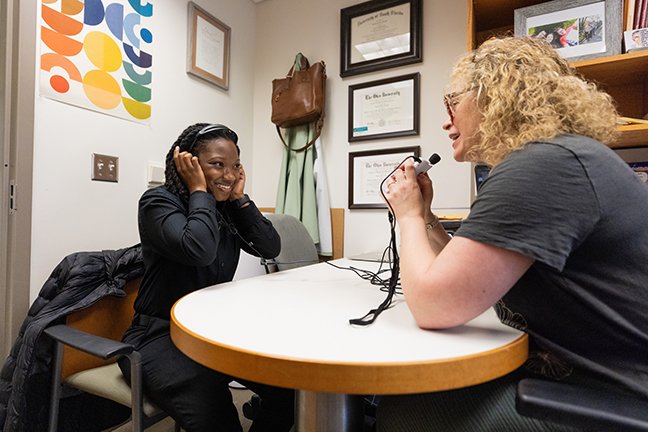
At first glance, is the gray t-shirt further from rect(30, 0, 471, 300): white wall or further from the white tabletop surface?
rect(30, 0, 471, 300): white wall

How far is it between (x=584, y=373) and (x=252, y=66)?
2.68 metres

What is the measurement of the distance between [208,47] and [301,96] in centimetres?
63

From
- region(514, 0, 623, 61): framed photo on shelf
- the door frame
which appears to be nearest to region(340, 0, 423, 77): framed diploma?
region(514, 0, 623, 61): framed photo on shelf

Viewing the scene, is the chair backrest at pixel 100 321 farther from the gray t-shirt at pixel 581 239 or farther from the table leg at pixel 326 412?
the gray t-shirt at pixel 581 239

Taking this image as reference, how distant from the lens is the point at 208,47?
2301 millimetres

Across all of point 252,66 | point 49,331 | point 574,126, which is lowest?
point 49,331

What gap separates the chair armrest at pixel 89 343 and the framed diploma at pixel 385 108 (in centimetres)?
179

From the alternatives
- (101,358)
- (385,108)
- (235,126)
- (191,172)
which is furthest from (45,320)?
(385,108)

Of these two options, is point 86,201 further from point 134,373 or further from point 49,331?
point 134,373

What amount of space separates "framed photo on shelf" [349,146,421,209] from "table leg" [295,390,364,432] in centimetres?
160

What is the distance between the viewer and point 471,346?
23.3 inches

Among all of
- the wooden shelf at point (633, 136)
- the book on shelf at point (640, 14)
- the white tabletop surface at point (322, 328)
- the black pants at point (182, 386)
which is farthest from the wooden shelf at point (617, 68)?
the black pants at point (182, 386)

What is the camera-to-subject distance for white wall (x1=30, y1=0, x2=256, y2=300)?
1.51 meters

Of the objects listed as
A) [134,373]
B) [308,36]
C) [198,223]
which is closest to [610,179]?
[198,223]
